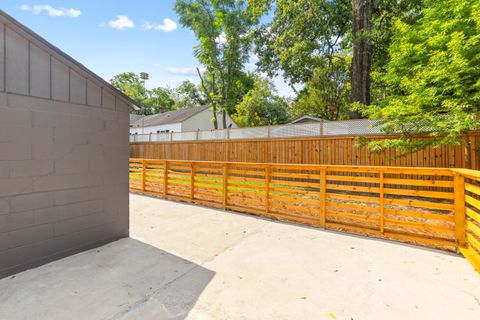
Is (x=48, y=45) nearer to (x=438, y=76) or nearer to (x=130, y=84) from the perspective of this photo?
(x=438, y=76)

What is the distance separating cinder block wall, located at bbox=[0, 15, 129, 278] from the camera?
2467 millimetres

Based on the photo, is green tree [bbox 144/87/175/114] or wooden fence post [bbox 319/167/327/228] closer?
wooden fence post [bbox 319/167/327/228]

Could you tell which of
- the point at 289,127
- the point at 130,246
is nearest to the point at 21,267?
the point at 130,246

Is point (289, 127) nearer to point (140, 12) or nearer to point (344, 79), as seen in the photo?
point (140, 12)

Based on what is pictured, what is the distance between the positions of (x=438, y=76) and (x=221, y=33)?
510 inches

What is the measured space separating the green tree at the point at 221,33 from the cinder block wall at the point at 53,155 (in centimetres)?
1239

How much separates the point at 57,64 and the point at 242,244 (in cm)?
319

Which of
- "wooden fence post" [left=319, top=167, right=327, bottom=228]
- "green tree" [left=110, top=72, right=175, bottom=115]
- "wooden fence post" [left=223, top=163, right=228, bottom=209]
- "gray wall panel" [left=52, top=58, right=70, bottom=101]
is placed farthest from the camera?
"green tree" [left=110, top=72, right=175, bottom=115]

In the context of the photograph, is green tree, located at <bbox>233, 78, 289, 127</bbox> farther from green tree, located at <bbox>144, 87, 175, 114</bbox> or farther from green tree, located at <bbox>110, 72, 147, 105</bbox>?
green tree, located at <bbox>110, 72, 147, 105</bbox>

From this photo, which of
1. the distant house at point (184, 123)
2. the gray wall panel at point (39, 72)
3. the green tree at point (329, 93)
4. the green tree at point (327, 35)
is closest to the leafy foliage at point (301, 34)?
the green tree at point (327, 35)

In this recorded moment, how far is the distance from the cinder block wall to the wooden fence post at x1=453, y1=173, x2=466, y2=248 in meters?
4.53

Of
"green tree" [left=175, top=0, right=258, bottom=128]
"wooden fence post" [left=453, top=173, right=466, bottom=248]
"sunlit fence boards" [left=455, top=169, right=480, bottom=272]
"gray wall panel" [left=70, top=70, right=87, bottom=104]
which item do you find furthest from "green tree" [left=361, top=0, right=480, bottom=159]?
"green tree" [left=175, top=0, right=258, bottom=128]

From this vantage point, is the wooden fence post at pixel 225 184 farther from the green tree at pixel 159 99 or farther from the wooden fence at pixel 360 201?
the green tree at pixel 159 99

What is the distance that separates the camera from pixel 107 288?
7.43 ft
